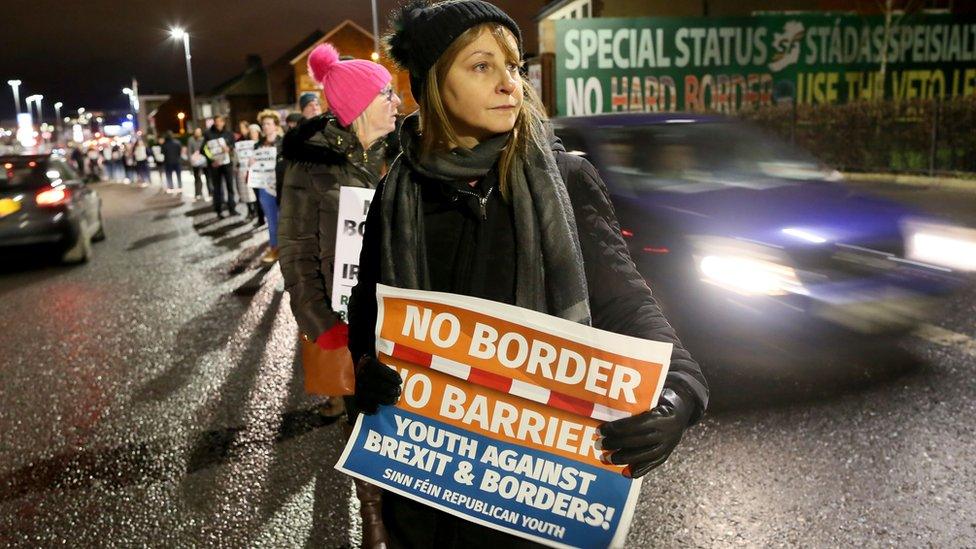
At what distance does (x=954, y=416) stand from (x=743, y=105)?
76.8 ft

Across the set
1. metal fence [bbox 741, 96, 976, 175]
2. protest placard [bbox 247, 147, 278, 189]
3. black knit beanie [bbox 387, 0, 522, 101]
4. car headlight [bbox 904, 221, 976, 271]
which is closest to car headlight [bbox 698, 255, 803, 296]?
car headlight [bbox 904, 221, 976, 271]

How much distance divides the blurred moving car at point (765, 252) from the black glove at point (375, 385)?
3.87 metres

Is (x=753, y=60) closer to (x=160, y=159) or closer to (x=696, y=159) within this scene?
(x=160, y=159)

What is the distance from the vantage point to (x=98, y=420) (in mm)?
5137

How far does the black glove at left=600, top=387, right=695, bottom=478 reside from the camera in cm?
151

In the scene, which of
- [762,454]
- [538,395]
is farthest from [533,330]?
[762,454]

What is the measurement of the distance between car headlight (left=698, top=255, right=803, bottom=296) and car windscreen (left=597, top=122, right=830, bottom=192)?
80 centimetres

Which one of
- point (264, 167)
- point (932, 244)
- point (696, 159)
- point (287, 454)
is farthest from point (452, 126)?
point (264, 167)

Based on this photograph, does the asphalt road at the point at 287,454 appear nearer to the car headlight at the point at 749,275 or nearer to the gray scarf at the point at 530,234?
the car headlight at the point at 749,275

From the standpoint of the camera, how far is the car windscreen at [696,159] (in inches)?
237

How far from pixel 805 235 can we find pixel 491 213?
4038mm

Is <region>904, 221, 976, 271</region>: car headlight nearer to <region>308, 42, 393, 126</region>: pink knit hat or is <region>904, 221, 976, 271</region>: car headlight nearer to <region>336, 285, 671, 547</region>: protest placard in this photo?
<region>308, 42, 393, 126</region>: pink knit hat

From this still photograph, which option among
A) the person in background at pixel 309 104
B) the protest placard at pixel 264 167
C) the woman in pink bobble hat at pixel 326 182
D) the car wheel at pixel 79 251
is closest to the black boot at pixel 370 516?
the woman in pink bobble hat at pixel 326 182

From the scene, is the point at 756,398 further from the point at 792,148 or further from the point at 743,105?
the point at 743,105
